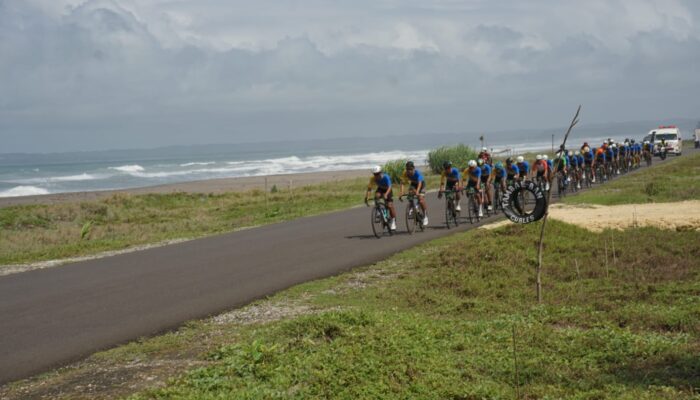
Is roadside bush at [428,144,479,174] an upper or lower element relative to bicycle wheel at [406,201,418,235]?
upper

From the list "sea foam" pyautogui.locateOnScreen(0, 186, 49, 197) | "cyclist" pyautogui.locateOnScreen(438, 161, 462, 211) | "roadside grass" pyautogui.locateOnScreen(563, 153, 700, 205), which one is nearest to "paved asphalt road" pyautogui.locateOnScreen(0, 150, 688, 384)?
"cyclist" pyautogui.locateOnScreen(438, 161, 462, 211)

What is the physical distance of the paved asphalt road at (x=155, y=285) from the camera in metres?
10.7

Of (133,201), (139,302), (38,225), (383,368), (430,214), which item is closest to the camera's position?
(383,368)

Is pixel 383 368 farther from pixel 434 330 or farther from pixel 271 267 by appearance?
pixel 271 267

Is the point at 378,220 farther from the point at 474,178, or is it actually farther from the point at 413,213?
the point at 474,178

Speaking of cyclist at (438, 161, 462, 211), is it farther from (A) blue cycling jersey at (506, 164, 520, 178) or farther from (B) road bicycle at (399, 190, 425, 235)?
(A) blue cycling jersey at (506, 164, 520, 178)

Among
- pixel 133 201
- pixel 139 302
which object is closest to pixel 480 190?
pixel 139 302

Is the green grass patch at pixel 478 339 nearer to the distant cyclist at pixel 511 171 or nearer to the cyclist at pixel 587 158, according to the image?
the distant cyclist at pixel 511 171

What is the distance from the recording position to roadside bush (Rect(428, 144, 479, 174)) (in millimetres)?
56344

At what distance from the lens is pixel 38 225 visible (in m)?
36.8

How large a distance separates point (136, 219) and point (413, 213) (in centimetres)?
1871

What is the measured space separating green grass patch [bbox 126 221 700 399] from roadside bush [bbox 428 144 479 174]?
42.0 meters

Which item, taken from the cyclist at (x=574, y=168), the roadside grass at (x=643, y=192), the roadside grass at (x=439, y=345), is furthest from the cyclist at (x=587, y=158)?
the roadside grass at (x=439, y=345)

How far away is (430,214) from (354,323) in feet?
58.2
